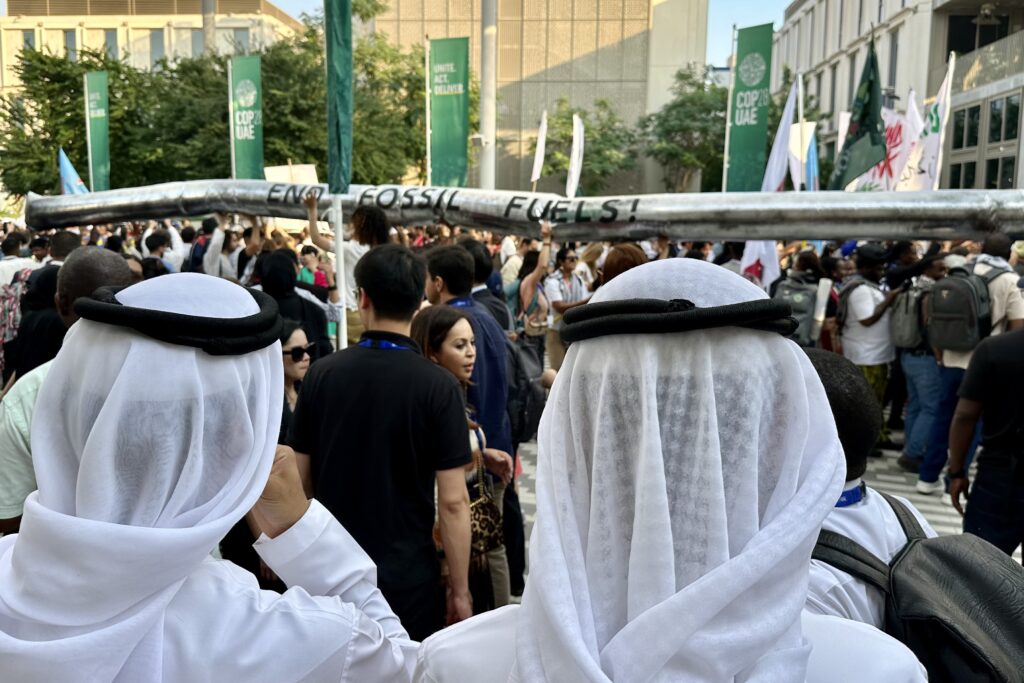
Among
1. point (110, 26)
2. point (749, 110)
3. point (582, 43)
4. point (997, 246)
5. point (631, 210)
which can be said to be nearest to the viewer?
point (997, 246)

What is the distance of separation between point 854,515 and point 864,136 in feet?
27.4

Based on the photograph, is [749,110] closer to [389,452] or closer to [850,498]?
[389,452]

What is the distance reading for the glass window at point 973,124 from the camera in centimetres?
2847

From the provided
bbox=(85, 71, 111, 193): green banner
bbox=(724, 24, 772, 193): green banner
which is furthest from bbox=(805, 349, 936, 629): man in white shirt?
bbox=(85, 71, 111, 193): green banner

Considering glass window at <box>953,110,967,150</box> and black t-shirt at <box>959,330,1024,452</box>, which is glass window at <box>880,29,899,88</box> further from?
black t-shirt at <box>959,330,1024,452</box>

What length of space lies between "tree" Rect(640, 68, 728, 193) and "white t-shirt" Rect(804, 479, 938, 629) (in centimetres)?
4082

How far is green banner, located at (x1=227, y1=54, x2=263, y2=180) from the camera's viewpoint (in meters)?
13.7

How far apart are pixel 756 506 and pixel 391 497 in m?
1.74

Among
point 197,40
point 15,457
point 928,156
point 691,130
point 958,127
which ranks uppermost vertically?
point 197,40

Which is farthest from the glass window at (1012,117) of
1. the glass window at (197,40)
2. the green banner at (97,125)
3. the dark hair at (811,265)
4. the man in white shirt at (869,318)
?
the glass window at (197,40)

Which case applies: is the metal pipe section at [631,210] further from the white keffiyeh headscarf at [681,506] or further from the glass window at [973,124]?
the glass window at [973,124]

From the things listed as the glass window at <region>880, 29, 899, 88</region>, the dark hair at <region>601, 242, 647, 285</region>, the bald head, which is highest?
the glass window at <region>880, 29, 899, 88</region>

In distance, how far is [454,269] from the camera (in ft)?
14.9

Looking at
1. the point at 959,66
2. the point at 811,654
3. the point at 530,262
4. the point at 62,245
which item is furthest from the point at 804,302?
the point at 959,66
